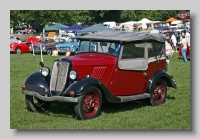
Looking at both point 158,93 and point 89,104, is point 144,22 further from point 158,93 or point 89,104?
point 89,104

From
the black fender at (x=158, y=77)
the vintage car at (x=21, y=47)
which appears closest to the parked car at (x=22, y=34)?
the vintage car at (x=21, y=47)

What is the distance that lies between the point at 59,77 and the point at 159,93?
2860 mm

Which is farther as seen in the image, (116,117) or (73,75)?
(116,117)

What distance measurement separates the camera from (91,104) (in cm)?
820

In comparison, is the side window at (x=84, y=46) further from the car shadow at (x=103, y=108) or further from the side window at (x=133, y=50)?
the car shadow at (x=103, y=108)

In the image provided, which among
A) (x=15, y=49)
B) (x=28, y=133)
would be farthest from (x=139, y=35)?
(x=15, y=49)

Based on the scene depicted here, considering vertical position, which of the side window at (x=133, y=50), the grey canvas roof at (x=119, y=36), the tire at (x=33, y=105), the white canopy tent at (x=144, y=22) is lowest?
the tire at (x=33, y=105)

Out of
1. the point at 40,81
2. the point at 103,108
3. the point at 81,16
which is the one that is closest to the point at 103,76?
the point at 103,108

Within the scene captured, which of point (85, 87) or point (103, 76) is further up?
point (103, 76)

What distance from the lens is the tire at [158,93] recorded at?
9.60 metres

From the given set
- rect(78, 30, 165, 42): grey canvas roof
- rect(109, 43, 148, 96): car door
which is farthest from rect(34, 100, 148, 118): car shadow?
rect(78, 30, 165, 42): grey canvas roof

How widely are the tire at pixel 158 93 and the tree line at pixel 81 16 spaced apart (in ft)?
42.4

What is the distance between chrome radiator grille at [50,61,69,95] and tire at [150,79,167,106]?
2432mm

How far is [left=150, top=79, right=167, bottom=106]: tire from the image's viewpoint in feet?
31.5
